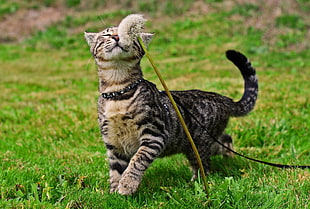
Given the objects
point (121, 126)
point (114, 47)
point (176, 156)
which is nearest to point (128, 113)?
point (121, 126)

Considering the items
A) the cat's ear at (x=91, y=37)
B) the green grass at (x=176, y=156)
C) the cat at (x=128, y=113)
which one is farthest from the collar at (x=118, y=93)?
the cat's ear at (x=91, y=37)

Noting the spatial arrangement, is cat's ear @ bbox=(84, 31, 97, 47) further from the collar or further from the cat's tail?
the cat's tail

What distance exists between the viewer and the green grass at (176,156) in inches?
120

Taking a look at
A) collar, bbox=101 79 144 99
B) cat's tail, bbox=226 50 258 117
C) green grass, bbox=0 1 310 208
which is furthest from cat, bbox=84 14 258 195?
cat's tail, bbox=226 50 258 117

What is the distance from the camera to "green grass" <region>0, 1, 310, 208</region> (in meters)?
3.05

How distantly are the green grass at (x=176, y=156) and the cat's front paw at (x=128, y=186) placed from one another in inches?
2.3

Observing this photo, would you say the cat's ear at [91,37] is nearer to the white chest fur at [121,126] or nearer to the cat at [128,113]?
the cat at [128,113]

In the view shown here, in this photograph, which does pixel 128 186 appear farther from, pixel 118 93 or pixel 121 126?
pixel 118 93

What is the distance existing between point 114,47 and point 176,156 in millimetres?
2032

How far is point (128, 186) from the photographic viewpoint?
3133 mm

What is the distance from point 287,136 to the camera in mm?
5391

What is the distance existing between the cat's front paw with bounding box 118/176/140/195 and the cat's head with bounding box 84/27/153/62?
987 mm

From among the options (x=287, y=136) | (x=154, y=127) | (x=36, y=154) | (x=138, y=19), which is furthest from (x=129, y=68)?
(x=287, y=136)

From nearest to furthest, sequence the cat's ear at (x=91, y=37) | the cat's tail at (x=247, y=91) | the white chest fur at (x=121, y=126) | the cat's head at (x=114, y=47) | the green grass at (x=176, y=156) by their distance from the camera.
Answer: the green grass at (x=176, y=156) < the cat's head at (x=114, y=47) < the white chest fur at (x=121, y=126) < the cat's ear at (x=91, y=37) < the cat's tail at (x=247, y=91)
